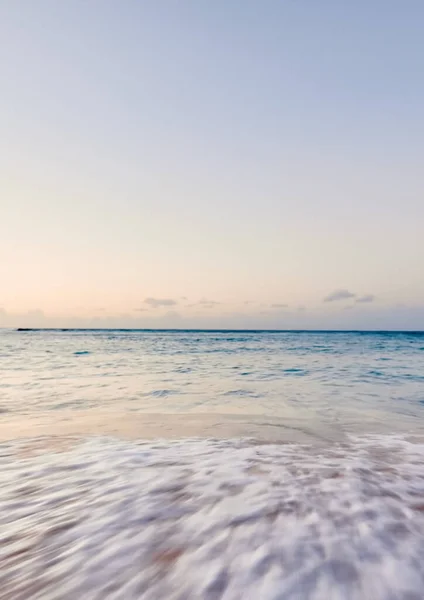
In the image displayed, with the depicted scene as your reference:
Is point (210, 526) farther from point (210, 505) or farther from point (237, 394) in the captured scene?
point (237, 394)

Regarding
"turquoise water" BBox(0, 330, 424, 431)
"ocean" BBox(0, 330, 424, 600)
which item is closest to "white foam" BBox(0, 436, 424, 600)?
"ocean" BBox(0, 330, 424, 600)

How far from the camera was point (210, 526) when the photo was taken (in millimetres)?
2783

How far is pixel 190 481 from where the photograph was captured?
369 centimetres

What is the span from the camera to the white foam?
85.3 inches

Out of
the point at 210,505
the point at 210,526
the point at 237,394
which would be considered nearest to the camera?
the point at 210,526

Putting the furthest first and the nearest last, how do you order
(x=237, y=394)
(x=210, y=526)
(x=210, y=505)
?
1. (x=237, y=394)
2. (x=210, y=505)
3. (x=210, y=526)

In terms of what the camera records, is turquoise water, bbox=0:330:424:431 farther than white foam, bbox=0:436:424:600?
Yes

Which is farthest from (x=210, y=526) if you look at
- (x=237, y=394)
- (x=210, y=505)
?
(x=237, y=394)

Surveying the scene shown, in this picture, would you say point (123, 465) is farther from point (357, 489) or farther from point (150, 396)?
point (150, 396)

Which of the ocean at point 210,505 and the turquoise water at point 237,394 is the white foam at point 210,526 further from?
the turquoise water at point 237,394

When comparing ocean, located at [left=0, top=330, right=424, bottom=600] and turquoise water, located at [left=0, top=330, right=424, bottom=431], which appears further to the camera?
turquoise water, located at [left=0, top=330, right=424, bottom=431]

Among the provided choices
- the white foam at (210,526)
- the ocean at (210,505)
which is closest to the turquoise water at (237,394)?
the ocean at (210,505)

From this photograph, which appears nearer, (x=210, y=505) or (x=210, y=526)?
(x=210, y=526)

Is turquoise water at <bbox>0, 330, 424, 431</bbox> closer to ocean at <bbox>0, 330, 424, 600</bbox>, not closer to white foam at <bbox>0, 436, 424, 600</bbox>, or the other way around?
ocean at <bbox>0, 330, 424, 600</bbox>
